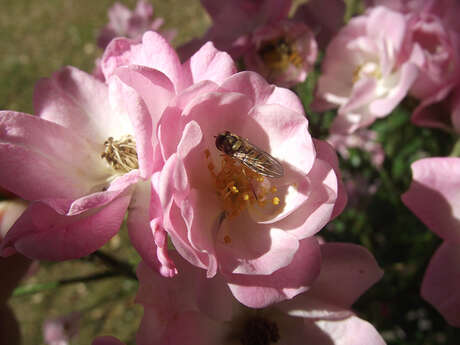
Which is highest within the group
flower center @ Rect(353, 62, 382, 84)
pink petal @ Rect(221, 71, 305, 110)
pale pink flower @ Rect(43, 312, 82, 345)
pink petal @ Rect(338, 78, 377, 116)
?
pink petal @ Rect(221, 71, 305, 110)

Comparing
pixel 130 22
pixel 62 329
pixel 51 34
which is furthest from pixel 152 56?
pixel 51 34

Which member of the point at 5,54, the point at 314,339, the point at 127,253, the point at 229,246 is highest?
the point at 229,246

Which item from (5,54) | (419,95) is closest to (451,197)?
(419,95)

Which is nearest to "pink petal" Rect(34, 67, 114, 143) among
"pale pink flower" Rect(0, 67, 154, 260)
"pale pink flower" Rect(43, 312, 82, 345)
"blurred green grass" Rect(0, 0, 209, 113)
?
"pale pink flower" Rect(0, 67, 154, 260)

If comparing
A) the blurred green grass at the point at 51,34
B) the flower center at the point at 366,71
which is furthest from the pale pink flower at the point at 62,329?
the blurred green grass at the point at 51,34

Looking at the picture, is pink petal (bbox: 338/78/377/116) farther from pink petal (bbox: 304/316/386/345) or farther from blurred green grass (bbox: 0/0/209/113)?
blurred green grass (bbox: 0/0/209/113)

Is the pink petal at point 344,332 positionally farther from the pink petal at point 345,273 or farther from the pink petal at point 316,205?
the pink petal at point 316,205

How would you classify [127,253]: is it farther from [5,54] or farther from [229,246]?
[5,54]
